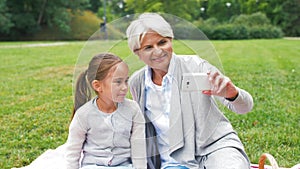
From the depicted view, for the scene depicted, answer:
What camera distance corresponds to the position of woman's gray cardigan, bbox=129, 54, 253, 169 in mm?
2023

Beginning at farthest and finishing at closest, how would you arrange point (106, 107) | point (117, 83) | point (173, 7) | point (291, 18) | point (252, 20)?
point (291, 18)
point (252, 20)
point (173, 7)
point (106, 107)
point (117, 83)

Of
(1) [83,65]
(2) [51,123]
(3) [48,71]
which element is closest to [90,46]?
(1) [83,65]

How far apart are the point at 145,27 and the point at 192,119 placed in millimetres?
505

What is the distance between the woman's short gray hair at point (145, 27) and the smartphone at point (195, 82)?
20 centimetres

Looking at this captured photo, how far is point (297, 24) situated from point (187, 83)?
30.6 metres

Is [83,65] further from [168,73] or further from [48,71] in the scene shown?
[48,71]

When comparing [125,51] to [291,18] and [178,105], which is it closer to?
[178,105]

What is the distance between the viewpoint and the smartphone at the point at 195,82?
190 centimetres

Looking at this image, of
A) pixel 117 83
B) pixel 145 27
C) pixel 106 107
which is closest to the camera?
pixel 145 27

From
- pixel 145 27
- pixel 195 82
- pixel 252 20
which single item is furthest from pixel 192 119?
pixel 252 20

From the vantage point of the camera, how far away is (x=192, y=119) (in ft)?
6.75

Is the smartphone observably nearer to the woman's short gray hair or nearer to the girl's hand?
the girl's hand

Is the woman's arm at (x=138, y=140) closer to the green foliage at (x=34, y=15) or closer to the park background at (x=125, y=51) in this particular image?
the park background at (x=125, y=51)

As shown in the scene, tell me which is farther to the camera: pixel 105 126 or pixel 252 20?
pixel 252 20
